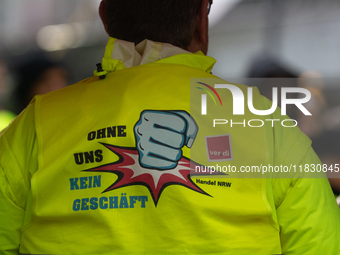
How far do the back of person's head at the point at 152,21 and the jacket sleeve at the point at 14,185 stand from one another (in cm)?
30

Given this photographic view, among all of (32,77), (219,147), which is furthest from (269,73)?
(219,147)

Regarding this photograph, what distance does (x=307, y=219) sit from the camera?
0.64 meters

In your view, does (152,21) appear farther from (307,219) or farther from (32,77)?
(32,77)

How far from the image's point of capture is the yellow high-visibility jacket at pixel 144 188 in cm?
60

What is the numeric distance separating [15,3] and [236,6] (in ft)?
5.15

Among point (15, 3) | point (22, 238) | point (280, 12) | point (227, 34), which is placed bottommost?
point (22, 238)

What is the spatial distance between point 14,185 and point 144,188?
26 cm

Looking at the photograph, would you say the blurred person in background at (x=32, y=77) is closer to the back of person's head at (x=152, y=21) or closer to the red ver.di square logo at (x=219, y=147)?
the back of person's head at (x=152, y=21)

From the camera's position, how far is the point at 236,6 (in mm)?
2172

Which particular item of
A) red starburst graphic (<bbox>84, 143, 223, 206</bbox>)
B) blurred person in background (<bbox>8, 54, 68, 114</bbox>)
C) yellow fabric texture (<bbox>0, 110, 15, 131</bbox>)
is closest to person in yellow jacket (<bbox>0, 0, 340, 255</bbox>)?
red starburst graphic (<bbox>84, 143, 223, 206</bbox>)

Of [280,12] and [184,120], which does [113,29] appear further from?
[280,12]

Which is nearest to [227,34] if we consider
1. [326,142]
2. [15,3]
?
[326,142]

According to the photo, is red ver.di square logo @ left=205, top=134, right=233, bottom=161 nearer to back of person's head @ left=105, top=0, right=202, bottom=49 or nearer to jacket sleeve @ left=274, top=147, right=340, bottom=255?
jacket sleeve @ left=274, top=147, right=340, bottom=255
